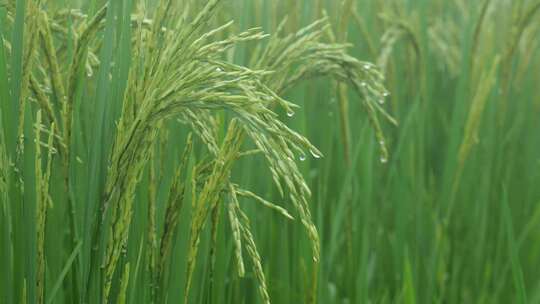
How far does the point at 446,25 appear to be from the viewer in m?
3.90

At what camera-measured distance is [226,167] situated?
121cm

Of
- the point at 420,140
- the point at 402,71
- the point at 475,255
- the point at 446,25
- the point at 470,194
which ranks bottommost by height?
the point at 475,255

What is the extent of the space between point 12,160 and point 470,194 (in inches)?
67.7

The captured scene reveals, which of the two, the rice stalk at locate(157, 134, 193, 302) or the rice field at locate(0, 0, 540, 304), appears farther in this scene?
the rice stalk at locate(157, 134, 193, 302)

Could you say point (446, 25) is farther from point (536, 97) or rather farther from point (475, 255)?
point (475, 255)

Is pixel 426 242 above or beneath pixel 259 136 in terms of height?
beneath

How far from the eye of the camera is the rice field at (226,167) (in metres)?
1.13

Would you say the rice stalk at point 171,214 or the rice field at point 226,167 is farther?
the rice stalk at point 171,214

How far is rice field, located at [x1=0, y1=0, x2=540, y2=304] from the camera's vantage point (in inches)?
44.3

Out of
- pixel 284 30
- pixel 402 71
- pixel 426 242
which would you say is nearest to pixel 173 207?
pixel 426 242

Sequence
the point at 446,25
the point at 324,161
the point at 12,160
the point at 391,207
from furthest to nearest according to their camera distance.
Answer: the point at 446,25 < the point at 391,207 < the point at 324,161 < the point at 12,160

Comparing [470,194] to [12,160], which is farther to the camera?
[470,194]

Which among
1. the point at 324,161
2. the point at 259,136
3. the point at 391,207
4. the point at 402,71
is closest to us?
the point at 259,136

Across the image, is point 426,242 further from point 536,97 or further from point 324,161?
point 536,97
